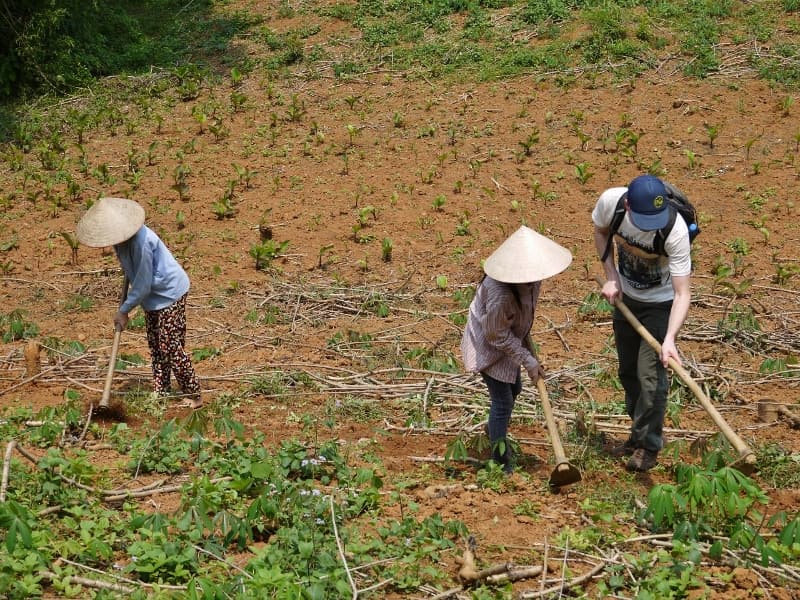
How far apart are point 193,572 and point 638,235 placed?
8.47 ft

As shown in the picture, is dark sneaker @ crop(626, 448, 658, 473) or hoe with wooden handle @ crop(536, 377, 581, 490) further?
dark sneaker @ crop(626, 448, 658, 473)

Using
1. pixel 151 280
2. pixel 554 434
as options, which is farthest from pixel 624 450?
pixel 151 280

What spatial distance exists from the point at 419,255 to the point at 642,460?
420 cm

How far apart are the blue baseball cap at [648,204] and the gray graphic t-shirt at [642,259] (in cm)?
10

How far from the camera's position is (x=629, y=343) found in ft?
16.9

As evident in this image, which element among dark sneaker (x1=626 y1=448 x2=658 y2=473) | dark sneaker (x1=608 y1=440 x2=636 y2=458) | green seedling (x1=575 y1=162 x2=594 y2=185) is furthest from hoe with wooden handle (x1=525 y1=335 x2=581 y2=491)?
green seedling (x1=575 y1=162 x2=594 y2=185)

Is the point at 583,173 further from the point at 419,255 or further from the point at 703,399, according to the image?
the point at 703,399

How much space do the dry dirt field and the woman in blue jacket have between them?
281 millimetres

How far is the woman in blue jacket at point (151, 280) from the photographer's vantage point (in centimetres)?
566

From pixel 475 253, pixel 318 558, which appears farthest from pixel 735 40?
pixel 318 558

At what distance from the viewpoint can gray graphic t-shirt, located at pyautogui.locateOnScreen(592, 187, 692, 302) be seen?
15.2ft

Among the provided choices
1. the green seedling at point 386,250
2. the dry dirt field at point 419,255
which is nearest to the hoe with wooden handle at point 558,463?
the dry dirt field at point 419,255

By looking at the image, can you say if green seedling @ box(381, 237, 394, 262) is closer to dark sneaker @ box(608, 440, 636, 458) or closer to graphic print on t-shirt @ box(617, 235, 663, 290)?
dark sneaker @ box(608, 440, 636, 458)

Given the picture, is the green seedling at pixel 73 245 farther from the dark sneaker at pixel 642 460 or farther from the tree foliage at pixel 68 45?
the dark sneaker at pixel 642 460
